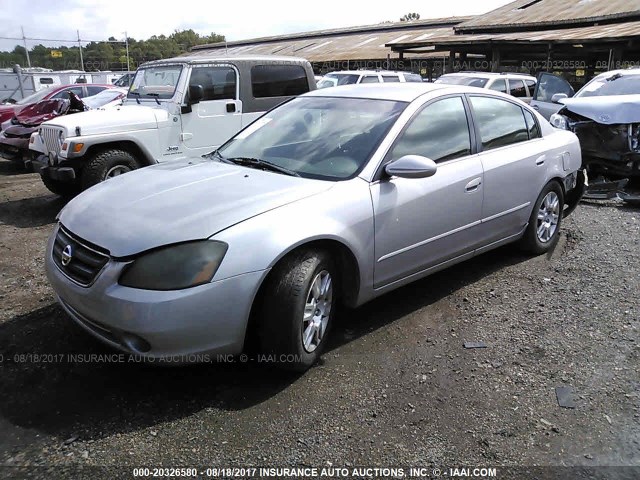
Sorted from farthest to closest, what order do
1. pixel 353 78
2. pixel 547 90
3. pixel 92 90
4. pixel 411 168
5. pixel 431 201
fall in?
pixel 92 90 → pixel 353 78 → pixel 547 90 → pixel 431 201 → pixel 411 168

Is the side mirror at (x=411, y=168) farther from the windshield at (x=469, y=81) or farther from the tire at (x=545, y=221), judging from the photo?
the windshield at (x=469, y=81)

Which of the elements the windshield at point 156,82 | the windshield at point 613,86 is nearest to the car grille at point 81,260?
the windshield at point 156,82

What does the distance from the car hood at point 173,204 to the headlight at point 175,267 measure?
54mm

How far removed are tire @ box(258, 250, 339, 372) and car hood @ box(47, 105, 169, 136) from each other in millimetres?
4590

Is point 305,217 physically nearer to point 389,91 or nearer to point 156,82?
point 389,91

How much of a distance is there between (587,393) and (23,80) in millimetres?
25279

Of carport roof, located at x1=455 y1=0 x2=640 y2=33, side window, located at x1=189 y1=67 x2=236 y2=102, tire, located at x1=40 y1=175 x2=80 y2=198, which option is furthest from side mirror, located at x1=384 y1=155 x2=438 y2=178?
carport roof, located at x1=455 y1=0 x2=640 y2=33

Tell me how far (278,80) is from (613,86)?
5.42 meters

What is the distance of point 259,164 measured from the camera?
381 centimetres

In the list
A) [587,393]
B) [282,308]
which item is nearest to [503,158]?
[587,393]

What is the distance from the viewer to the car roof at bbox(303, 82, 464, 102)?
4.08m

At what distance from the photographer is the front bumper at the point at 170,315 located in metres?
2.69

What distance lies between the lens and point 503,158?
448cm

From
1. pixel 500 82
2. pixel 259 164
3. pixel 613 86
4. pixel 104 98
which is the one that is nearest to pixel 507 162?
pixel 259 164
